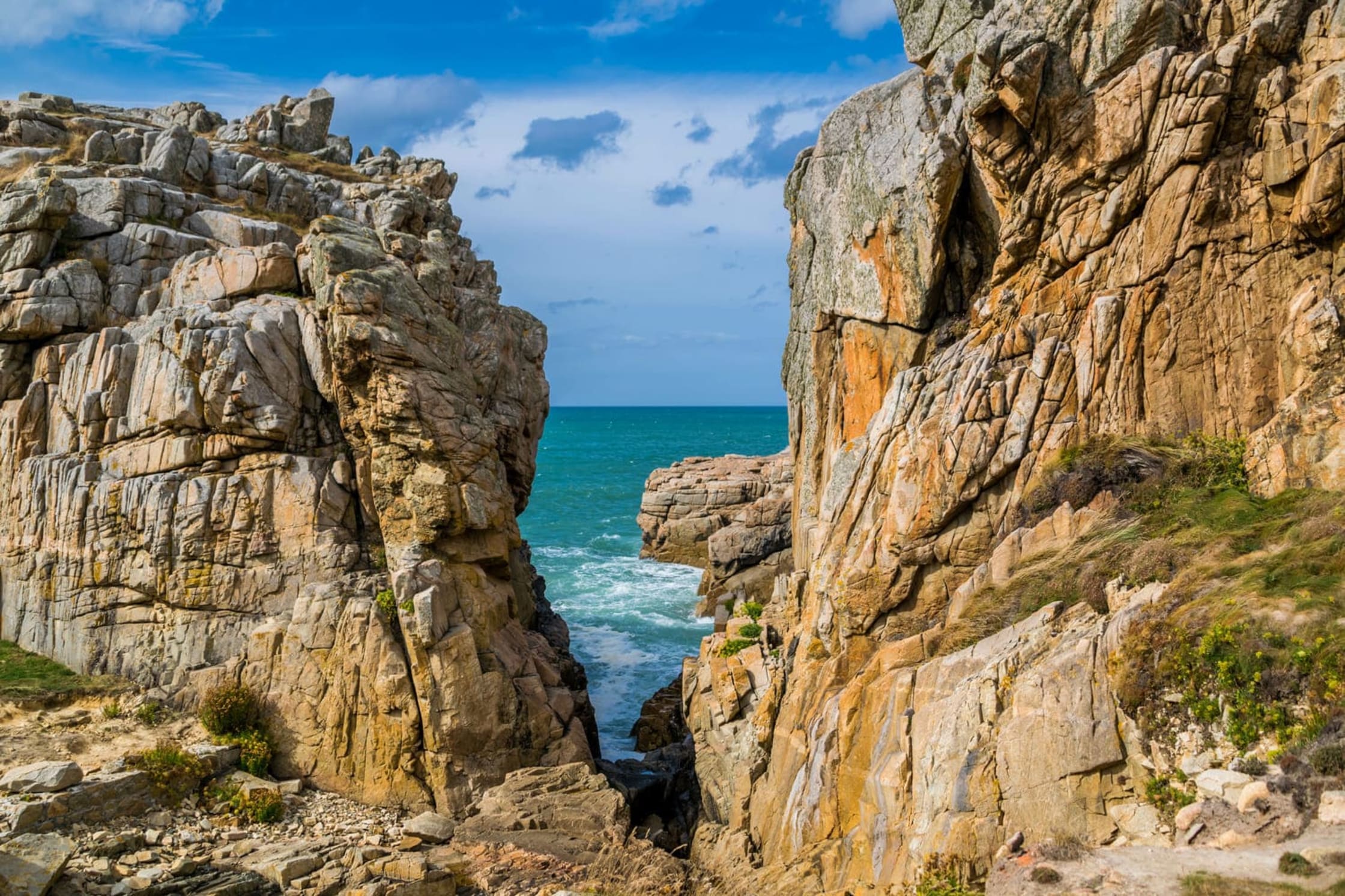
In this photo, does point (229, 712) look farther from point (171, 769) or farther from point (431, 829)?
point (431, 829)

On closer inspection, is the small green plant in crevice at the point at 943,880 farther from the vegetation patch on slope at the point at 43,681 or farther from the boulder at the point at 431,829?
the vegetation patch on slope at the point at 43,681

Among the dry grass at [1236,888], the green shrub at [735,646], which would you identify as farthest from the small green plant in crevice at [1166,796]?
the green shrub at [735,646]

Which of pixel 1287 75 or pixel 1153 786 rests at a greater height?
pixel 1287 75

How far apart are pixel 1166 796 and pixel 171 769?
22595 millimetres

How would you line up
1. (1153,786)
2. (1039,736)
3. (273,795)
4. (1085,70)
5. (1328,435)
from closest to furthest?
1. (1153,786)
2. (1039,736)
3. (1328,435)
4. (1085,70)
5. (273,795)

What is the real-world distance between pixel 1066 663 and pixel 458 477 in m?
18.6

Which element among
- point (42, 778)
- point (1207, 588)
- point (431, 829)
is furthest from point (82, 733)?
point (1207, 588)

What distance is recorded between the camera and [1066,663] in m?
15.2

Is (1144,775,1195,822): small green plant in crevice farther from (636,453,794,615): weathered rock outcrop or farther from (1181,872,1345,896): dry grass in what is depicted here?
(636,453,794,615): weathered rock outcrop

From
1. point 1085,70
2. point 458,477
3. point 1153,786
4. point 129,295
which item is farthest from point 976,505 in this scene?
point 129,295

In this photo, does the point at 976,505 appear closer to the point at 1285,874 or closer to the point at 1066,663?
the point at 1066,663

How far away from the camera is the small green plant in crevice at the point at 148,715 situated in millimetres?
26188

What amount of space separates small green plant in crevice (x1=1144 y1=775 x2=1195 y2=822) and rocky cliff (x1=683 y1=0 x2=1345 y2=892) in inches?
13.8

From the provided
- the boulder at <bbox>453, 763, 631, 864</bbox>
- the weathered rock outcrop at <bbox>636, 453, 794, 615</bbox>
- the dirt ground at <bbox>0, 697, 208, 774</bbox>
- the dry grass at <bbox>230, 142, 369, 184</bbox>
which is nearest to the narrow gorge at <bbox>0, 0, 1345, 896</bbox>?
the boulder at <bbox>453, 763, 631, 864</bbox>
